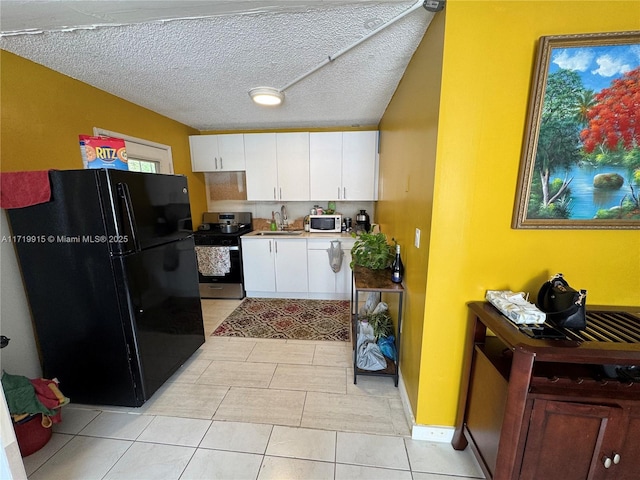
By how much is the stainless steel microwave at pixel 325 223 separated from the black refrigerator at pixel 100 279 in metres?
1.99

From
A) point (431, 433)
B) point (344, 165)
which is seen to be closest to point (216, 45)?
point (344, 165)

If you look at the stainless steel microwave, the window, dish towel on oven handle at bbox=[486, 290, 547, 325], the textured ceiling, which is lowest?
dish towel on oven handle at bbox=[486, 290, 547, 325]

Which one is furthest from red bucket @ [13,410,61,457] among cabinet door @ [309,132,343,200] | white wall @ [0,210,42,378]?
cabinet door @ [309,132,343,200]

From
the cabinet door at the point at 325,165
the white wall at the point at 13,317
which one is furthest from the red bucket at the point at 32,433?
the cabinet door at the point at 325,165

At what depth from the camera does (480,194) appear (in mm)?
1180

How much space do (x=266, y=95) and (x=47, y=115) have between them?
153 centimetres

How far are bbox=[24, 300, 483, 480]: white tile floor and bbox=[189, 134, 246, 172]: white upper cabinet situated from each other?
8.33ft

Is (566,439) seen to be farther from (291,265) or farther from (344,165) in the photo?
(344,165)

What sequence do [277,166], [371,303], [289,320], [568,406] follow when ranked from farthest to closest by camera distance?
[277,166] → [289,320] → [371,303] → [568,406]

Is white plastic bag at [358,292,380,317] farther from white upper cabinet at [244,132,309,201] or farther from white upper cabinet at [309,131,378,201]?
white upper cabinet at [244,132,309,201]

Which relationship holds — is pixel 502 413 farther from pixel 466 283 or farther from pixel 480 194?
pixel 480 194

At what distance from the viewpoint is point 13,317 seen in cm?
156

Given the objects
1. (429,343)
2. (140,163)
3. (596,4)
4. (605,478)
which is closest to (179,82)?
(140,163)

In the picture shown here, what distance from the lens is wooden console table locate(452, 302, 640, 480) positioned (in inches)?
34.5
